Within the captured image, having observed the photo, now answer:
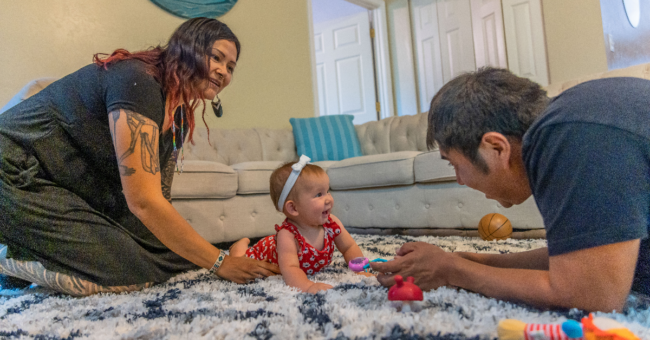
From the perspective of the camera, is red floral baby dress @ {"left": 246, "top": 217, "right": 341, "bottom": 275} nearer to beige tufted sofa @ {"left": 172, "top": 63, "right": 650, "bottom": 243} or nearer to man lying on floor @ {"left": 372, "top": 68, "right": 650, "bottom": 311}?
man lying on floor @ {"left": 372, "top": 68, "right": 650, "bottom": 311}

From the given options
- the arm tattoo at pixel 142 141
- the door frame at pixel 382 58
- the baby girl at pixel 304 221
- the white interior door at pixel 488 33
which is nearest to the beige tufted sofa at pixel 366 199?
the baby girl at pixel 304 221

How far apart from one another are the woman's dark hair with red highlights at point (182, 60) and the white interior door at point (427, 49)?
13.5 feet

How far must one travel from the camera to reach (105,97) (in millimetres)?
1223

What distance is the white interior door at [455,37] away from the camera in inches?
186

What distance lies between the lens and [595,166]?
0.64m

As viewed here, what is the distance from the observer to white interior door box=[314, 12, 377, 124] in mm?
5340

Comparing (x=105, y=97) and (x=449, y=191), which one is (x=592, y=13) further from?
(x=105, y=97)

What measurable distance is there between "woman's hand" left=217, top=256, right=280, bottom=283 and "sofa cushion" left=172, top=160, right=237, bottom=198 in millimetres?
1055

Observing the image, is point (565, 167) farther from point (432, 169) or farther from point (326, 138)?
point (326, 138)

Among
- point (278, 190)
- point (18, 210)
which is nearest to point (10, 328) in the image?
point (18, 210)

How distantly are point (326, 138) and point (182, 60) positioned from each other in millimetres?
2315

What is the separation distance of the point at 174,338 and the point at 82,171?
81 centimetres

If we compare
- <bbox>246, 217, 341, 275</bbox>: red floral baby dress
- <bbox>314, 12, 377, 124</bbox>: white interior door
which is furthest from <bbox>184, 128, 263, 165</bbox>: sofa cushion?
<bbox>314, 12, 377, 124</bbox>: white interior door

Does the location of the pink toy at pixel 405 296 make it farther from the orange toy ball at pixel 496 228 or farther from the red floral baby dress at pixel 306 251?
the orange toy ball at pixel 496 228
